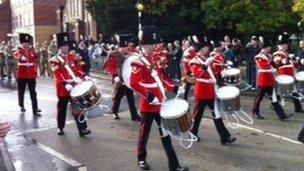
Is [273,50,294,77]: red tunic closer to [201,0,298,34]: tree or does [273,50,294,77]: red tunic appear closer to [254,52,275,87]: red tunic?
[254,52,275,87]: red tunic

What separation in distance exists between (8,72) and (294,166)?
18.8 metres

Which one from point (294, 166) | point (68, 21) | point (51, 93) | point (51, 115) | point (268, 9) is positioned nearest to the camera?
point (294, 166)

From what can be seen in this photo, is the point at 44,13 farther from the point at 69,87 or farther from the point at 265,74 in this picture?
the point at 69,87

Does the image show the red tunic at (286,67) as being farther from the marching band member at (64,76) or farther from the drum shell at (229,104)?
the marching band member at (64,76)

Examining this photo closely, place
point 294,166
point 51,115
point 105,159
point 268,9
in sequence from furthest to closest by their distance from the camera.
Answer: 1. point 268,9
2. point 51,115
3. point 105,159
4. point 294,166

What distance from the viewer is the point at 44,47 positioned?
90.5 ft

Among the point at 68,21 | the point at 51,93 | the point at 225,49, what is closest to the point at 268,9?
the point at 225,49

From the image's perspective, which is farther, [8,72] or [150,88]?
[8,72]

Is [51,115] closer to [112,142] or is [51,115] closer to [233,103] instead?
[112,142]

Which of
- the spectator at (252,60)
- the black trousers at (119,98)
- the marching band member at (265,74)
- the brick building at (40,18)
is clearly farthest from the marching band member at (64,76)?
the brick building at (40,18)

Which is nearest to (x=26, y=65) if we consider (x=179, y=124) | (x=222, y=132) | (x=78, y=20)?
(x=222, y=132)

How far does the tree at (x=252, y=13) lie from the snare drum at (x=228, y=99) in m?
14.8

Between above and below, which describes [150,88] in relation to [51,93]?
above

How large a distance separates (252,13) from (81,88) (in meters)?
15.4
